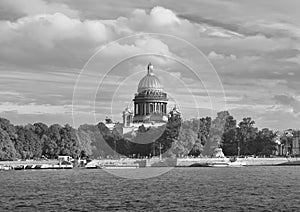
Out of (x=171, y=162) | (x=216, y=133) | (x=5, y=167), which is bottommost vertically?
(x=5, y=167)

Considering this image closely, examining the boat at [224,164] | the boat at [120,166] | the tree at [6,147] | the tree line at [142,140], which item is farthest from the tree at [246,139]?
the tree at [6,147]

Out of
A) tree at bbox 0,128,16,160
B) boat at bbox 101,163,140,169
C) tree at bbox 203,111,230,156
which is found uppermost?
tree at bbox 203,111,230,156

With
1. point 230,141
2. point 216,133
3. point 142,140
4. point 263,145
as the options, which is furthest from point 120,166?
point 263,145

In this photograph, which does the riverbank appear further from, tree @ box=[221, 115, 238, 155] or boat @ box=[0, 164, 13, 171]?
tree @ box=[221, 115, 238, 155]

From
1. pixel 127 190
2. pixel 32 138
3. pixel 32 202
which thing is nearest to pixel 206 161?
pixel 32 138

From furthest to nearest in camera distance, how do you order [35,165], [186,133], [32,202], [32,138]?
[186,133]
[32,138]
[35,165]
[32,202]

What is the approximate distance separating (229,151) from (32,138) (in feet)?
Answer: 162

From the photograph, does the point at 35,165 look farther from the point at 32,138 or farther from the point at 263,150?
the point at 263,150

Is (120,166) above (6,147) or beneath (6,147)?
beneath

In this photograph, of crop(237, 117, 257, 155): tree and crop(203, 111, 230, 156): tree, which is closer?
crop(203, 111, 230, 156): tree

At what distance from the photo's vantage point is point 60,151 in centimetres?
15688

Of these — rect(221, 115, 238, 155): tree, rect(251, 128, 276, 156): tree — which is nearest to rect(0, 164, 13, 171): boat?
rect(221, 115, 238, 155): tree

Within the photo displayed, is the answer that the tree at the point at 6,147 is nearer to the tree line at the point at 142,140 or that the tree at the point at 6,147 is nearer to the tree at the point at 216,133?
the tree line at the point at 142,140

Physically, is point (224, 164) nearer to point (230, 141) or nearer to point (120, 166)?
point (120, 166)
